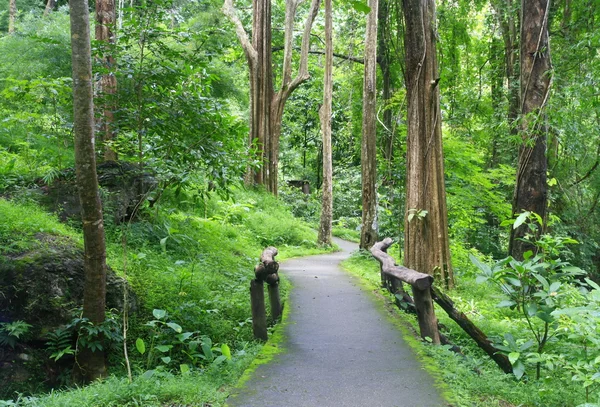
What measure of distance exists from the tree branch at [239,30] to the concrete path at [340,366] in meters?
13.4

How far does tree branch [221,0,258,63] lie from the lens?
59.6ft

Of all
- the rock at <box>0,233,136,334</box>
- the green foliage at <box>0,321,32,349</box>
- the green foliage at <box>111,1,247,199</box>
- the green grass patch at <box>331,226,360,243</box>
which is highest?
the green foliage at <box>111,1,247,199</box>

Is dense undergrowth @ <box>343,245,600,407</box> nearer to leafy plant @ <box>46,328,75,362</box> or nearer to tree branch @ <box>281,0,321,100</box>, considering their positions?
leafy plant @ <box>46,328,75,362</box>

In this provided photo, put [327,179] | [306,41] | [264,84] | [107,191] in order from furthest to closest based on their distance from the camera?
[264,84] → [306,41] → [327,179] → [107,191]

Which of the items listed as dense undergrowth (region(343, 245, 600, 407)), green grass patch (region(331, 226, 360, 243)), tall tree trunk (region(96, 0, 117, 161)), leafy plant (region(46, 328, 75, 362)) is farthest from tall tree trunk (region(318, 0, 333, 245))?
leafy plant (region(46, 328, 75, 362))

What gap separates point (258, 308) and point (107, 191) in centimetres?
363

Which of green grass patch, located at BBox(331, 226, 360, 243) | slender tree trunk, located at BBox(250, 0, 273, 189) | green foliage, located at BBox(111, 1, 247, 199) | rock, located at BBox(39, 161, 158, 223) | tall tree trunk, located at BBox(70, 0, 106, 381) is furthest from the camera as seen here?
green grass patch, located at BBox(331, 226, 360, 243)

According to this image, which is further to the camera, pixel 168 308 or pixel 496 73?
pixel 496 73

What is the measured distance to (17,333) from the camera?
5.14 metres

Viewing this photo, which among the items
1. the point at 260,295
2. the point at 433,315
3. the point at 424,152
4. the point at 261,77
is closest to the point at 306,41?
the point at 261,77

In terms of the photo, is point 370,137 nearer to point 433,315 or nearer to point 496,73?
point 496,73

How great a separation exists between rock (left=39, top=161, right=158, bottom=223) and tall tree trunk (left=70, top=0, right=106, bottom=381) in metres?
2.98

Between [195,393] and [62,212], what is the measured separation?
499cm

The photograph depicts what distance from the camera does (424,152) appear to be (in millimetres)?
9055
